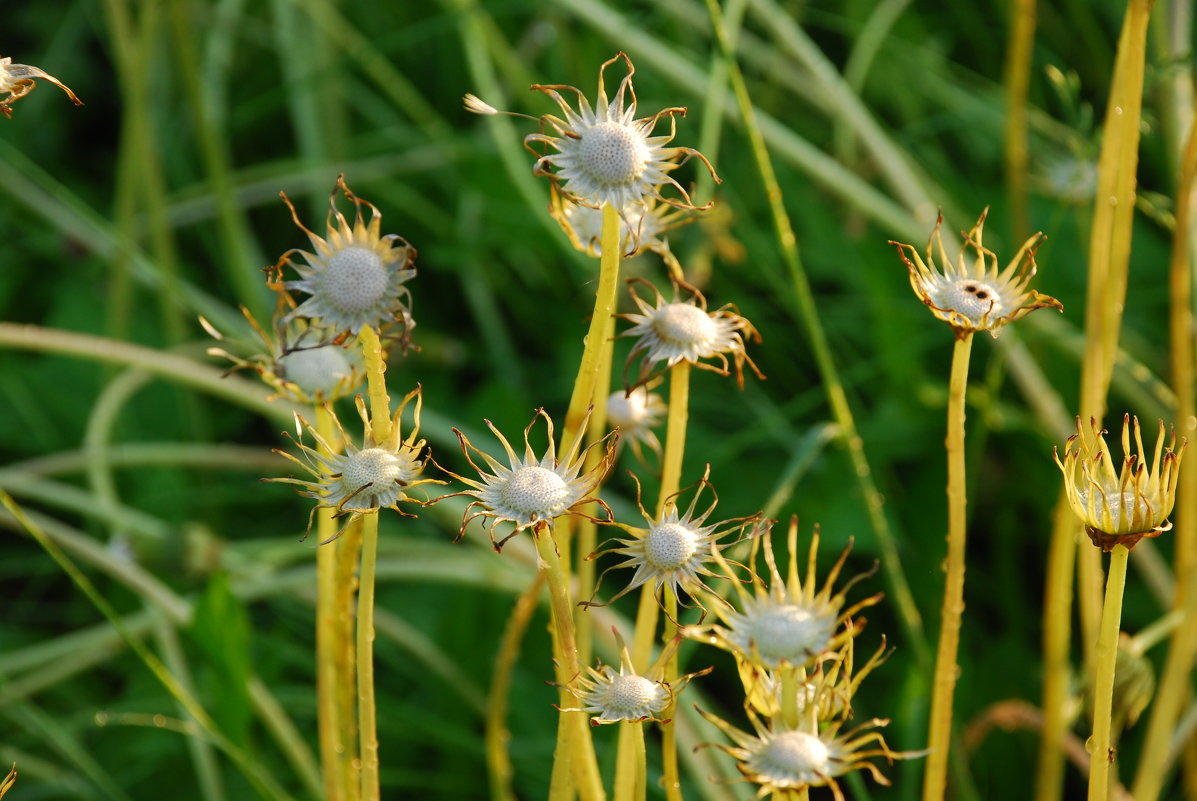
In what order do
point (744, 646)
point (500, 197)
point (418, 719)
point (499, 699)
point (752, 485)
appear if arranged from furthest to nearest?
point (500, 197) < point (752, 485) < point (418, 719) < point (499, 699) < point (744, 646)

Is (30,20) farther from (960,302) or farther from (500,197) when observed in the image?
(960,302)

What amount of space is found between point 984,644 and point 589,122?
59 centimetres

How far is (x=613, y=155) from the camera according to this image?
1.17ft

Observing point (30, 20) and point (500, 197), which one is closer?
point (500, 197)

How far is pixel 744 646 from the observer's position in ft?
1.11

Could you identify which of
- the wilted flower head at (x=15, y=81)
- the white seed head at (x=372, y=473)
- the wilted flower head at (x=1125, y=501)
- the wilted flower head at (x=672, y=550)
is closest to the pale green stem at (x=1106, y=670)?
the wilted flower head at (x=1125, y=501)

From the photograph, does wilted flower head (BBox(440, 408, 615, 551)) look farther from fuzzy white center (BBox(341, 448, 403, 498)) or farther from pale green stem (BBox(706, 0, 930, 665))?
pale green stem (BBox(706, 0, 930, 665))

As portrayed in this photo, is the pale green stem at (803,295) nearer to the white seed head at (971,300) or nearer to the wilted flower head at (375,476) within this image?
the white seed head at (971,300)

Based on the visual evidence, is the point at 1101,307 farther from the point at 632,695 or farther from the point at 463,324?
the point at 463,324

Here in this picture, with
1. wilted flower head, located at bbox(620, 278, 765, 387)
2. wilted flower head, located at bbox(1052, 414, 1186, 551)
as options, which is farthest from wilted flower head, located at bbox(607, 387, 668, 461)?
wilted flower head, located at bbox(1052, 414, 1186, 551)

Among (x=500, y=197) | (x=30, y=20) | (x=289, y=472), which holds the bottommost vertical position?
(x=289, y=472)

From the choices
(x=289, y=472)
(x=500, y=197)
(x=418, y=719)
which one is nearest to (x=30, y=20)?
(x=500, y=197)

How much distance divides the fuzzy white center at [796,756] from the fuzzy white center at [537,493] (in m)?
0.09

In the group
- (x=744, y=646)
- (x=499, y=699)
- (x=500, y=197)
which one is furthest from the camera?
(x=500, y=197)
